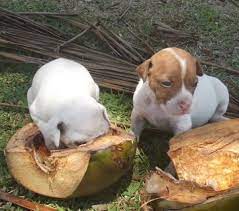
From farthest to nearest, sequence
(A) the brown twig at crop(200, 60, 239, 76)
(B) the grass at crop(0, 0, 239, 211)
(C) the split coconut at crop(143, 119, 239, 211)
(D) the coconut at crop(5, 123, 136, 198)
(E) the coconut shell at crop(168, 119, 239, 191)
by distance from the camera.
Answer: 1. (A) the brown twig at crop(200, 60, 239, 76)
2. (B) the grass at crop(0, 0, 239, 211)
3. (D) the coconut at crop(5, 123, 136, 198)
4. (E) the coconut shell at crop(168, 119, 239, 191)
5. (C) the split coconut at crop(143, 119, 239, 211)

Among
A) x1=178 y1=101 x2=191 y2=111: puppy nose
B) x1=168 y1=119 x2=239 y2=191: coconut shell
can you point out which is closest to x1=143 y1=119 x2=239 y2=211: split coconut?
x1=168 y1=119 x2=239 y2=191: coconut shell

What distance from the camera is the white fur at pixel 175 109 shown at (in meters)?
3.92

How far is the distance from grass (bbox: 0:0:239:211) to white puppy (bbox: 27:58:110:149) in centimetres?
43

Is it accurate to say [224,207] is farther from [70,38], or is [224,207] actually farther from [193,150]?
[70,38]

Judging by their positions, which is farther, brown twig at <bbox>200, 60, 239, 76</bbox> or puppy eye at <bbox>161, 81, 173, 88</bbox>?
brown twig at <bbox>200, 60, 239, 76</bbox>

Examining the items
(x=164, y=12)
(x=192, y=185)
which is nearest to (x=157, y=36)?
(x=164, y=12)

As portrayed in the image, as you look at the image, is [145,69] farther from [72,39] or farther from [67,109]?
[72,39]

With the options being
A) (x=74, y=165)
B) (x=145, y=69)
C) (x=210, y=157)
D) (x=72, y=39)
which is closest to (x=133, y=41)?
(x=72, y=39)

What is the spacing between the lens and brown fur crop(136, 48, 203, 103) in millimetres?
3572

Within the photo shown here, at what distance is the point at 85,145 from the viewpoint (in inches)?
142

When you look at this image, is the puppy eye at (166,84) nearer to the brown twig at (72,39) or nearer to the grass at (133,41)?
the grass at (133,41)

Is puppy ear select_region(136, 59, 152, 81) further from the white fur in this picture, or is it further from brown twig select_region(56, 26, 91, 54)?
brown twig select_region(56, 26, 91, 54)

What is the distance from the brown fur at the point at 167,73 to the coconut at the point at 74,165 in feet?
1.28

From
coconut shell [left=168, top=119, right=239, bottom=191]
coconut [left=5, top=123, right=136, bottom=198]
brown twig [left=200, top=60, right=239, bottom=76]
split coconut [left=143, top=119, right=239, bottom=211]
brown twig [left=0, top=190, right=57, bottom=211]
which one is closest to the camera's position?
split coconut [left=143, top=119, right=239, bottom=211]
